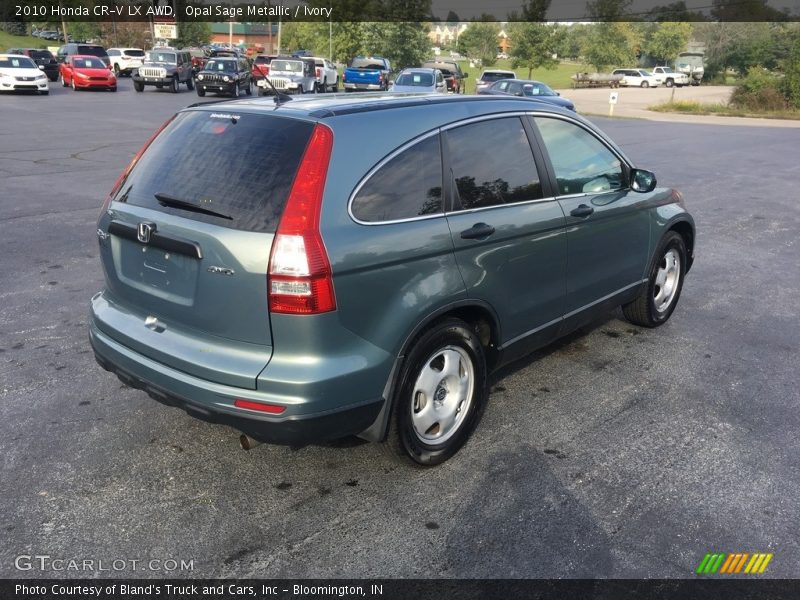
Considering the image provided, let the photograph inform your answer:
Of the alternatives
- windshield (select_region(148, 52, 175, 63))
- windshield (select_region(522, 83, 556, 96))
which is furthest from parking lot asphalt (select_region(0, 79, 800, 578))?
windshield (select_region(148, 52, 175, 63))

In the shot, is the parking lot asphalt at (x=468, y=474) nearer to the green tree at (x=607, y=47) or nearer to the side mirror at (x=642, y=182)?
the side mirror at (x=642, y=182)

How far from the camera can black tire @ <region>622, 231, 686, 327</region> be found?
5.38 metres

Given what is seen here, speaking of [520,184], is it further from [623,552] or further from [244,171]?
[623,552]

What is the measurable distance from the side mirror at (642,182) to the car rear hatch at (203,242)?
8.94ft

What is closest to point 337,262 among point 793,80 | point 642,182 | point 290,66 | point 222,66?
point 642,182

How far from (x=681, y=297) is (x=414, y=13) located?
175 feet

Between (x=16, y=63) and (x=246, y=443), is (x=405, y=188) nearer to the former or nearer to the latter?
(x=246, y=443)

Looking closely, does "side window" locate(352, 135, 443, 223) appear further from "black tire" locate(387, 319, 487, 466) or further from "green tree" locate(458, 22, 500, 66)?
"green tree" locate(458, 22, 500, 66)

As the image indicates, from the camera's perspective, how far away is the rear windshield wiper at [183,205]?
309cm

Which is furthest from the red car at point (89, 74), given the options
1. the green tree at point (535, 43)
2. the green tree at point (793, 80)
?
the green tree at point (535, 43)

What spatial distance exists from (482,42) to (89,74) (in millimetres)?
69730

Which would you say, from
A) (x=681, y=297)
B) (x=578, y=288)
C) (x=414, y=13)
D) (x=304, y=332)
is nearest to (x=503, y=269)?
(x=578, y=288)

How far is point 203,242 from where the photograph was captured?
9.98 feet

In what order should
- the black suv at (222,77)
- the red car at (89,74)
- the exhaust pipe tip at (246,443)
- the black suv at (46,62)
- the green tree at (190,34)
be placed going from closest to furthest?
the exhaust pipe tip at (246,443), the black suv at (222,77), the red car at (89,74), the black suv at (46,62), the green tree at (190,34)
